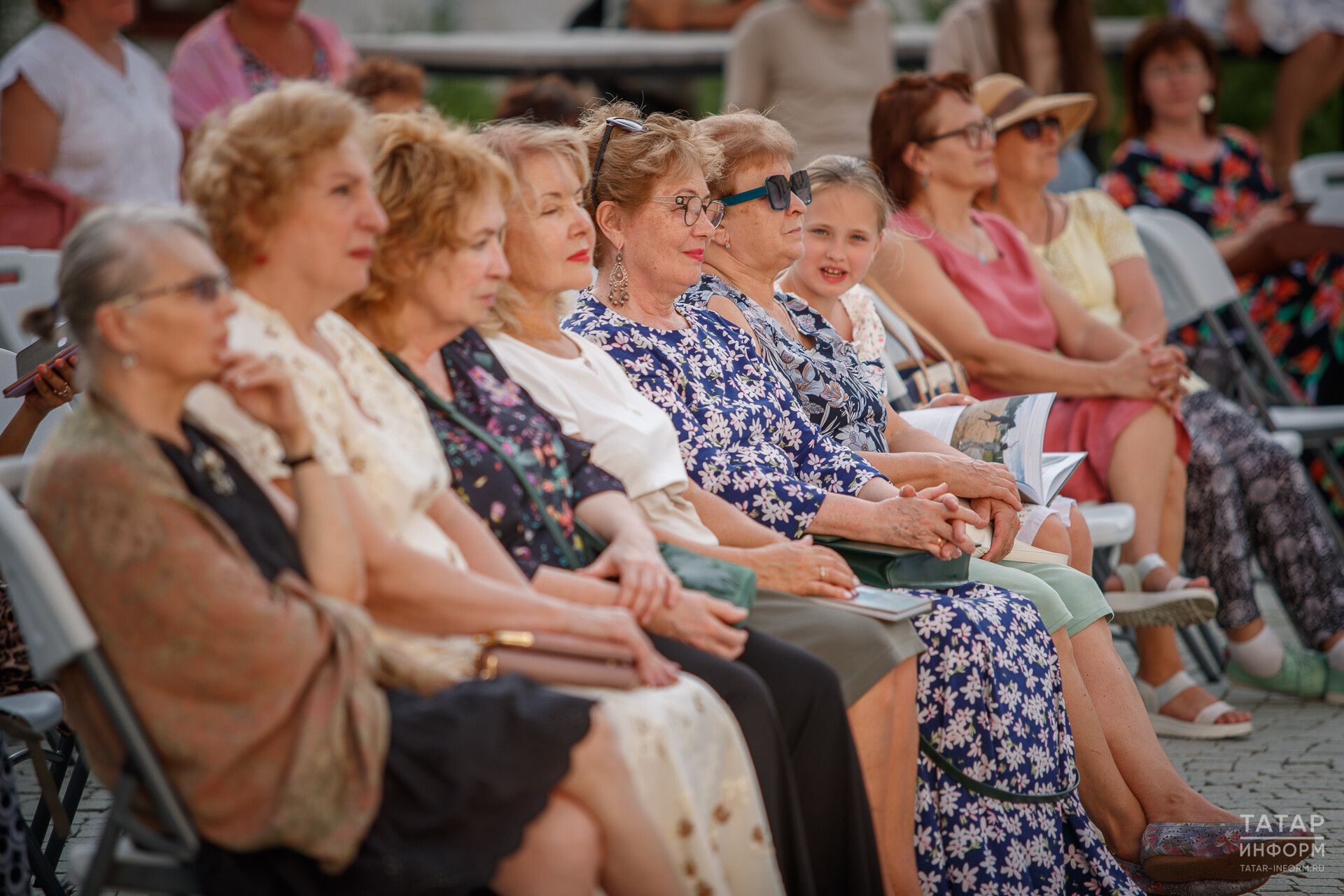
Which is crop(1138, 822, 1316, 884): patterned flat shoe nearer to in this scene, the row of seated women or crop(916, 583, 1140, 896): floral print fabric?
the row of seated women

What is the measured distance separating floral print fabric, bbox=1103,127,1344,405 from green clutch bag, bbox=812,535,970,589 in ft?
11.5

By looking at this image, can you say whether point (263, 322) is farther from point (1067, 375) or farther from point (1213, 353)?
point (1213, 353)

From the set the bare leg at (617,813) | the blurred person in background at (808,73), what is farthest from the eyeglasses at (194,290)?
the blurred person in background at (808,73)

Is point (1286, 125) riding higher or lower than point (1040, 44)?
lower

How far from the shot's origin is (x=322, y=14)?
9594 mm

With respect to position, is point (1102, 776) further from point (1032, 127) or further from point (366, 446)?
point (1032, 127)

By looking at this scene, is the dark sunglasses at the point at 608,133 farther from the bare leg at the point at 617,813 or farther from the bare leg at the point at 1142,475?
the bare leg at the point at 1142,475

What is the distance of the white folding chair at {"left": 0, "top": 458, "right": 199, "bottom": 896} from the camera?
1.92 metres

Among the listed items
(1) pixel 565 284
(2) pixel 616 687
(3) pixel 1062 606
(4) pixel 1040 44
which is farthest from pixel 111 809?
(4) pixel 1040 44

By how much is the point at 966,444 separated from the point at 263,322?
219 cm

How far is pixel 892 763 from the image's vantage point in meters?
2.86

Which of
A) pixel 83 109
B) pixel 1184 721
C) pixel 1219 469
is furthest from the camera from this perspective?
pixel 83 109

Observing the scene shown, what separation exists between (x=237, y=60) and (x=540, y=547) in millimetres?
3752

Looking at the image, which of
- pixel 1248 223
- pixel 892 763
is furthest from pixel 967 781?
pixel 1248 223
